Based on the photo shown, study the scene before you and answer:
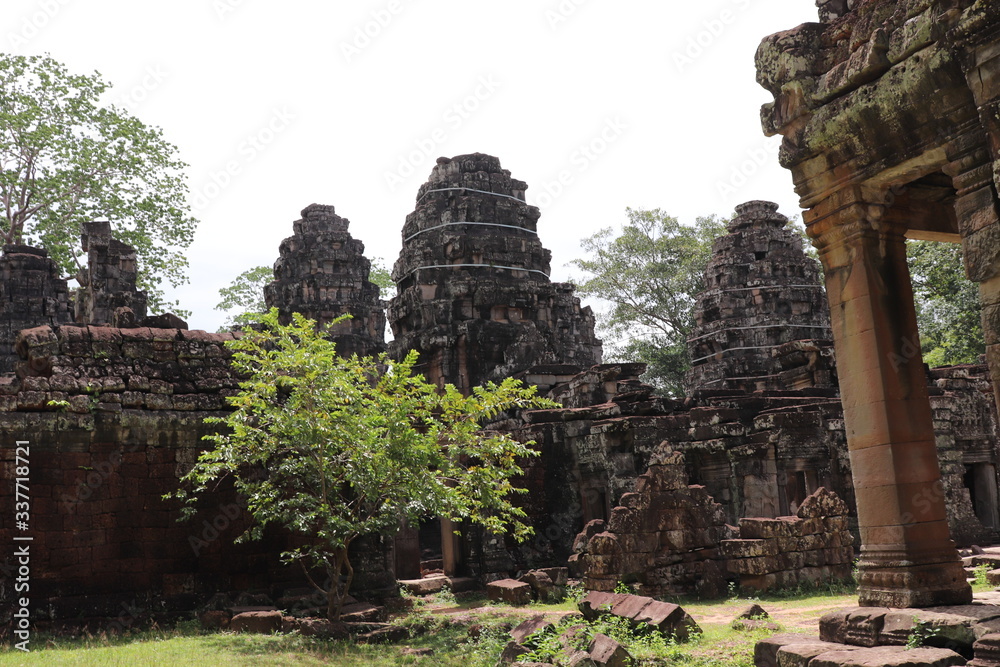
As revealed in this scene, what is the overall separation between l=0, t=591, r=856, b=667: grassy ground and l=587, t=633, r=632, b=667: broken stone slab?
284 mm

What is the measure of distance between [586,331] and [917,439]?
28.8 meters

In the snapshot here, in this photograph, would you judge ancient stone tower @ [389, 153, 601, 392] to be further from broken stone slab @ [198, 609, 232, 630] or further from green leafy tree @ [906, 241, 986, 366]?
broken stone slab @ [198, 609, 232, 630]

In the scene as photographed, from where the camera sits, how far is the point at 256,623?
10.1 m

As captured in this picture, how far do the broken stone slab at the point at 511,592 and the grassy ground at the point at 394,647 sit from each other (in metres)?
1.85

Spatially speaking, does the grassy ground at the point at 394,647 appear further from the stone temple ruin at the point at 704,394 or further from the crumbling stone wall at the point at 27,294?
the crumbling stone wall at the point at 27,294

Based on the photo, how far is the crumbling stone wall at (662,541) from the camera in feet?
40.7

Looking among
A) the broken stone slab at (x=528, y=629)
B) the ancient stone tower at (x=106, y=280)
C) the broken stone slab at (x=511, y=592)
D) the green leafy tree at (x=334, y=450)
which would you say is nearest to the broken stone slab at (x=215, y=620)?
the green leafy tree at (x=334, y=450)

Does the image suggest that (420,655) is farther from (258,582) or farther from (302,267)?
(302,267)

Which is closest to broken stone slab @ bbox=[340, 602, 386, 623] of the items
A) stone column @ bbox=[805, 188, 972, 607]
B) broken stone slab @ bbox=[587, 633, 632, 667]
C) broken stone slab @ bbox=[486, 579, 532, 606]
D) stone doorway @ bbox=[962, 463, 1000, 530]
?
broken stone slab @ bbox=[486, 579, 532, 606]

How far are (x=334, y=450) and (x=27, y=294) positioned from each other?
1866 centimetres

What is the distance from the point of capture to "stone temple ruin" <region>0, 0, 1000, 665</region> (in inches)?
246

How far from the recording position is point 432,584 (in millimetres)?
15805

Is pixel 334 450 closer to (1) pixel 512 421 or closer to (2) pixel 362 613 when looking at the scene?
(2) pixel 362 613

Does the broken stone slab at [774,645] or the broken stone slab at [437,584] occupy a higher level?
the broken stone slab at [774,645]
